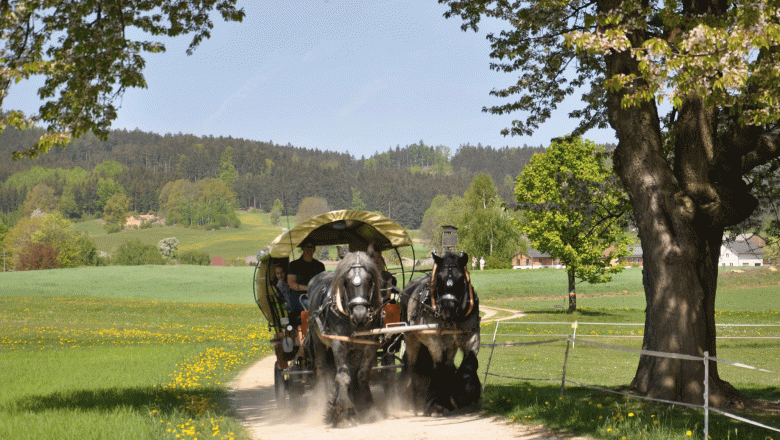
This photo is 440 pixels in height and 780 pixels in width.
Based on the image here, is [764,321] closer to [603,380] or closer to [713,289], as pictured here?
[603,380]

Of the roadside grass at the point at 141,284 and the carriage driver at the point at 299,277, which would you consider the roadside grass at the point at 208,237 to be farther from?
the carriage driver at the point at 299,277

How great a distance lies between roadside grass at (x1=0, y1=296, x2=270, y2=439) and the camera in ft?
31.6

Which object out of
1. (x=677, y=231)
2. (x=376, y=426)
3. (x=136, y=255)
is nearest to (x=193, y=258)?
(x=136, y=255)

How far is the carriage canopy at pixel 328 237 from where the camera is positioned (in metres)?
11.9

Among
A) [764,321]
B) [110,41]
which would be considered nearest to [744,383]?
[110,41]

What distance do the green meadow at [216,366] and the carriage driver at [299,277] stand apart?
1992 mm

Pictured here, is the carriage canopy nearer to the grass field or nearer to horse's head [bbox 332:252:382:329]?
horse's head [bbox 332:252:382:329]

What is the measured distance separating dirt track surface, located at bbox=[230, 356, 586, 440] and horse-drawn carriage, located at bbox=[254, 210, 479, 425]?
305 millimetres

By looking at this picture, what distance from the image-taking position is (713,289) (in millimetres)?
11516

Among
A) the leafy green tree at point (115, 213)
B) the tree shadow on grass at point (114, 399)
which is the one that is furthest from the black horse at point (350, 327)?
the leafy green tree at point (115, 213)

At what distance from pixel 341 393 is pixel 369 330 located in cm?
100

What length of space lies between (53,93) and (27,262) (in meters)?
106

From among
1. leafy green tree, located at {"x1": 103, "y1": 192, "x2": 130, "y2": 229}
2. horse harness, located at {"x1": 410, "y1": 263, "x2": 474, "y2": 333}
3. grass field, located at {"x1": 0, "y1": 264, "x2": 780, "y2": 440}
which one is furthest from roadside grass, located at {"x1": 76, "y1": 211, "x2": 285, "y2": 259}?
horse harness, located at {"x1": 410, "y1": 263, "x2": 474, "y2": 333}

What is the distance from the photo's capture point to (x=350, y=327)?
34.0 feet
